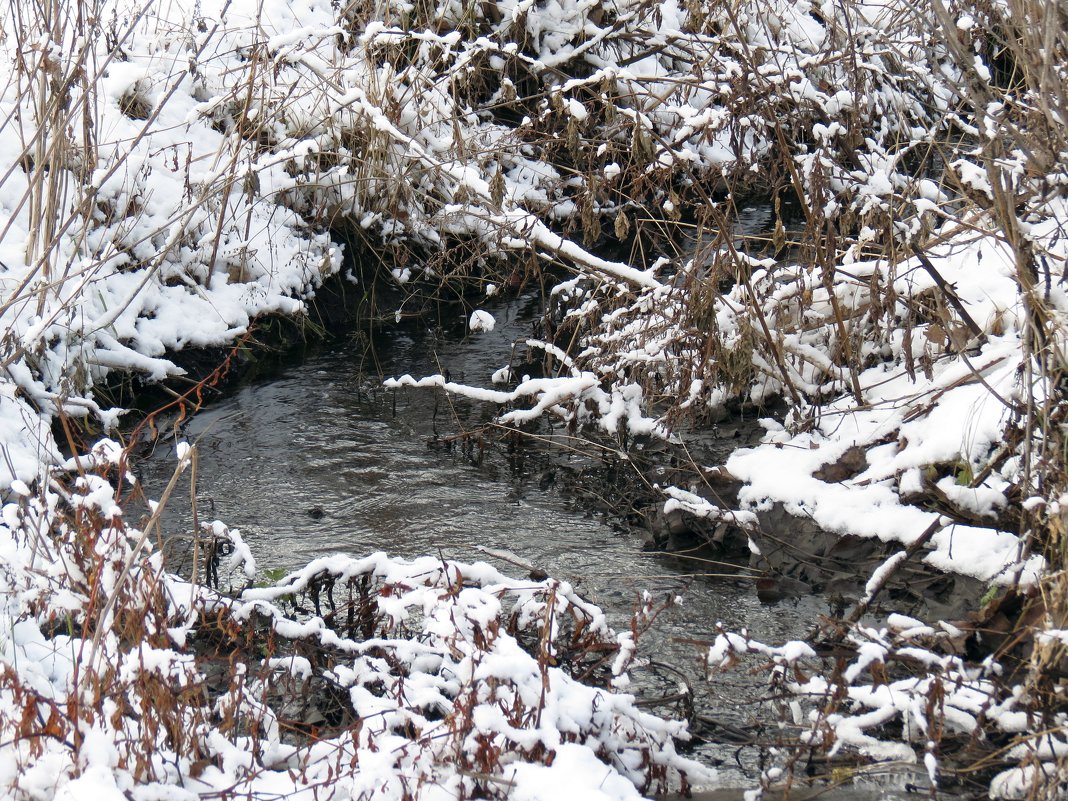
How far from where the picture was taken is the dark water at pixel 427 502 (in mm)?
4012

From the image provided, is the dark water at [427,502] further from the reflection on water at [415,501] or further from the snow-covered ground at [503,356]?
the snow-covered ground at [503,356]

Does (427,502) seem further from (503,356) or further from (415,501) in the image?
(503,356)

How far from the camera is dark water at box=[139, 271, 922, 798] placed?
4012mm

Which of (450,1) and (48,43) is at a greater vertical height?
(450,1)

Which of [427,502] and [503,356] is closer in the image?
[427,502]

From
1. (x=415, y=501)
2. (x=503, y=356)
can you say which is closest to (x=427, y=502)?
(x=415, y=501)

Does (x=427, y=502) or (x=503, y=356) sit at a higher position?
(x=503, y=356)

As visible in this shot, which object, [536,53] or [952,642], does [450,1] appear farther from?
[952,642]

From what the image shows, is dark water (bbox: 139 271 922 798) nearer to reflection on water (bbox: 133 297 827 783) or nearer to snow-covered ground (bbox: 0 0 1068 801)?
reflection on water (bbox: 133 297 827 783)

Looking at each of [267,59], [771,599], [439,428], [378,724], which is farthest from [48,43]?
[771,599]

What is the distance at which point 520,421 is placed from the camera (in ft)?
18.0

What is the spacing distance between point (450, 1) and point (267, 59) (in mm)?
2039

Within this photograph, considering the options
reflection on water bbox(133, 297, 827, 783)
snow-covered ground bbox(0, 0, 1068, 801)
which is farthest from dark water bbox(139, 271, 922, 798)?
snow-covered ground bbox(0, 0, 1068, 801)

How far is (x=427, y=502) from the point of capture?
5.08 metres
